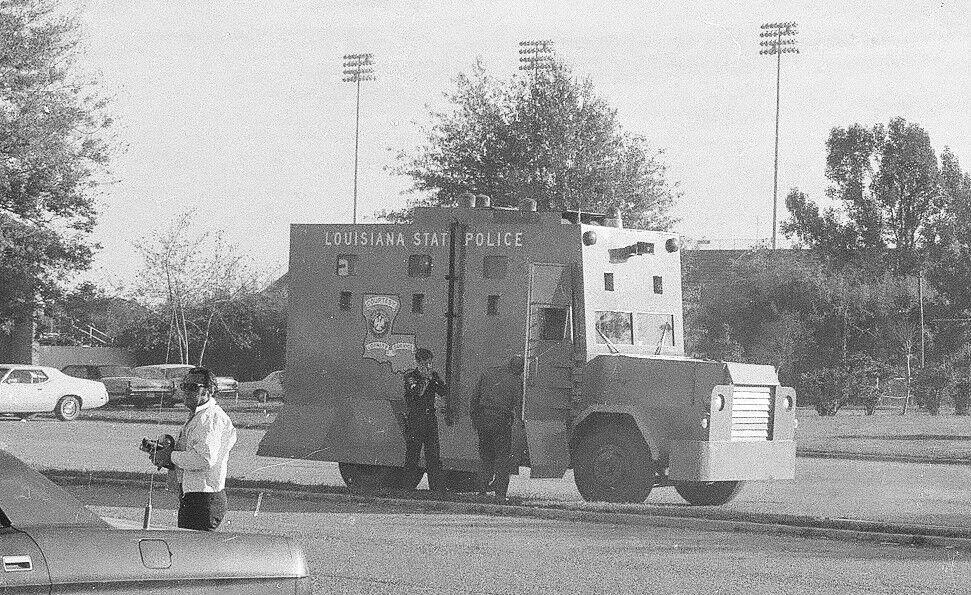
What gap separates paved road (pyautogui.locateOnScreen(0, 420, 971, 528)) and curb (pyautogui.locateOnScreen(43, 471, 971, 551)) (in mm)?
768

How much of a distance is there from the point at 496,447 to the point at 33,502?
37.9 ft

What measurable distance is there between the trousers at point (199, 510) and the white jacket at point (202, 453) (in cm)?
4

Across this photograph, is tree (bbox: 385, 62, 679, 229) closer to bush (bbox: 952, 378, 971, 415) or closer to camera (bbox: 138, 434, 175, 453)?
bush (bbox: 952, 378, 971, 415)

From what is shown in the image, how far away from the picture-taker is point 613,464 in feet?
54.4

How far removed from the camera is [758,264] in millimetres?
69750

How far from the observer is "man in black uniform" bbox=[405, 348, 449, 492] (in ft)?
55.3

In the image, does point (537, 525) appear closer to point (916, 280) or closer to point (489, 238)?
point (489, 238)

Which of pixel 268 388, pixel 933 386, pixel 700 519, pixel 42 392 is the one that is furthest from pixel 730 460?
pixel 268 388

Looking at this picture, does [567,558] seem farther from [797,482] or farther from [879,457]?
[879,457]

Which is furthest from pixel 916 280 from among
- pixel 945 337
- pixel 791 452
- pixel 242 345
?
pixel 791 452

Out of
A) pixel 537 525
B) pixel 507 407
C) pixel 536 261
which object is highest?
pixel 536 261

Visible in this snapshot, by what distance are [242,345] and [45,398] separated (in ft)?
88.6

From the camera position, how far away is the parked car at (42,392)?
120 feet

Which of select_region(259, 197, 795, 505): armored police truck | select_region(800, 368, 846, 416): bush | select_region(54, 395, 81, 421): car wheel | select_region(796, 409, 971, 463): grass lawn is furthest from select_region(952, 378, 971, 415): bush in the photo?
select_region(259, 197, 795, 505): armored police truck
